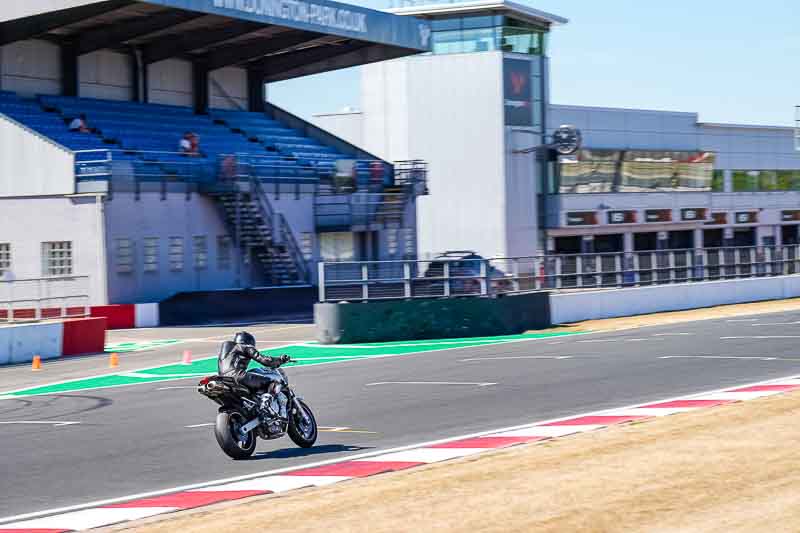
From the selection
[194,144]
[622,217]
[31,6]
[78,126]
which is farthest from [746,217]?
[31,6]

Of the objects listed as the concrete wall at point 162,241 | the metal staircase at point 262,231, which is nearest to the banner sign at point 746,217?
the metal staircase at point 262,231

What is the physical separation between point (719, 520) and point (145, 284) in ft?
116

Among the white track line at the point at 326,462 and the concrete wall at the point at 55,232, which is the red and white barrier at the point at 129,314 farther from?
the white track line at the point at 326,462

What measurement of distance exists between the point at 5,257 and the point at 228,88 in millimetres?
16150

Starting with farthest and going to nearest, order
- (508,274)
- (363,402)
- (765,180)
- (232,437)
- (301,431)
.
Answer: (765,180), (508,274), (363,402), (301,431), (232,437)

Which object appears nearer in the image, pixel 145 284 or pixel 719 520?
pixel 719 520

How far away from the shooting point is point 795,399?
52.3 feet

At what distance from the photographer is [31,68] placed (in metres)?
46.8

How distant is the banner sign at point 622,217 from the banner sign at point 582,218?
63.2 inches

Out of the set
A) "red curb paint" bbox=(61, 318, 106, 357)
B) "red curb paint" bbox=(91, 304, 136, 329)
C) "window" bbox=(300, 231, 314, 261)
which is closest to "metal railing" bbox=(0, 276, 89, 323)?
"red curb paint" bbox=(61, 318, 106, 357)

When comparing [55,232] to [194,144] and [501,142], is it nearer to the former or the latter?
[194,144]

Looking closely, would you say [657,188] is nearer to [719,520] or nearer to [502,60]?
[502,60]

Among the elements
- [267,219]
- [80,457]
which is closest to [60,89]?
[267,219]

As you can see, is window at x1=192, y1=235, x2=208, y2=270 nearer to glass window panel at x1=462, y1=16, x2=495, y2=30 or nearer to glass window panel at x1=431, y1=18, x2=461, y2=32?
glass window panel at x1=431, y1=18, x2=461, y2=32
